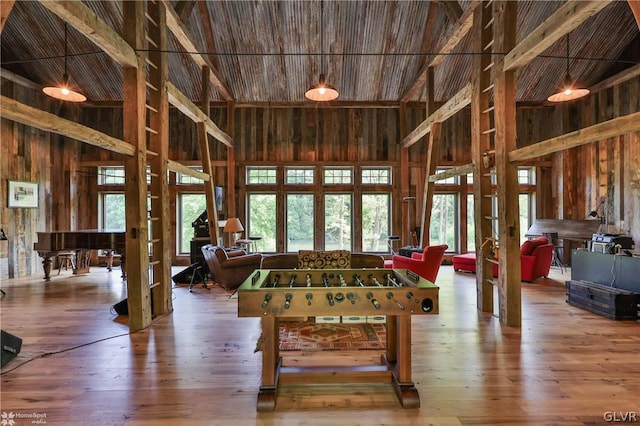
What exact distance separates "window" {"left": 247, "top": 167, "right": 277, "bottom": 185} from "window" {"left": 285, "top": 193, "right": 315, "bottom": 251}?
29.5 inches

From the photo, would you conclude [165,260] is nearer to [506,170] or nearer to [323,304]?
[323,304]

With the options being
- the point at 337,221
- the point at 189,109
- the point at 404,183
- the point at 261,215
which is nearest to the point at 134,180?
the point at 189,109

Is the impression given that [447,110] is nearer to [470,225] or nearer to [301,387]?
[470,225]

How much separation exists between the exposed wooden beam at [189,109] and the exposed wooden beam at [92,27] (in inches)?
39.8

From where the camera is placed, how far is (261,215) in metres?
9.35

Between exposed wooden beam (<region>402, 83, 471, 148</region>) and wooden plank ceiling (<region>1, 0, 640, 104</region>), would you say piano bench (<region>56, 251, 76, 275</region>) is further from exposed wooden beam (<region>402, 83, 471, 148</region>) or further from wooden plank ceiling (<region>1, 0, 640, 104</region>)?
exposed wooden beam (<region>402, 83, 471, 148</region>)

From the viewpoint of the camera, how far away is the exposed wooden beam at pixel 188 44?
201 inches

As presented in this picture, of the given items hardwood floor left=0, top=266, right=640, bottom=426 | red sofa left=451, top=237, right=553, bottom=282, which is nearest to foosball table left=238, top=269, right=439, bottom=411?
hardwood floor left=0, top=266, right=640, bottom=426

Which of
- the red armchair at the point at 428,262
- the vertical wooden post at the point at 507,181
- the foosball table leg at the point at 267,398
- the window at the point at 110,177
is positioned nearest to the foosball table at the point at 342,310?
the foosball table leg at the point at 267,398

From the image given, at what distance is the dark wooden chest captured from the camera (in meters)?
4.21

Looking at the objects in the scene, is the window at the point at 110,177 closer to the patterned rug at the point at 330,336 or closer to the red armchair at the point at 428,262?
the patterned rug at the point at 330,336

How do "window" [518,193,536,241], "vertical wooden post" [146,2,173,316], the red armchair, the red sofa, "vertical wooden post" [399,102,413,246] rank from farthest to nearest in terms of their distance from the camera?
"window" [518,193,536,241] < "vertical wooden post" [399,102,413,246] < the red sofa < the red armchair < "vertical wooden post" [146,2,173,316]

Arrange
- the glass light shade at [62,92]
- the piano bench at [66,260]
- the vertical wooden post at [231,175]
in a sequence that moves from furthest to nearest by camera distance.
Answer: the vertical wooden post at [231,175], the piano bench at [66,260], the glass light shade at [62,92]

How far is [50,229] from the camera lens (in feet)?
26.9
